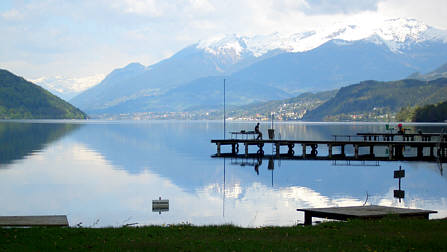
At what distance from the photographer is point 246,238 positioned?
732 inches

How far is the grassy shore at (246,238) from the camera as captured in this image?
16.8m

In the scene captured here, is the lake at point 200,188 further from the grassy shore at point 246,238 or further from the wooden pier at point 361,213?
the grassy shore at point 246,238

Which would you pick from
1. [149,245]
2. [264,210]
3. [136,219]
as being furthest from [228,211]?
[149,245]

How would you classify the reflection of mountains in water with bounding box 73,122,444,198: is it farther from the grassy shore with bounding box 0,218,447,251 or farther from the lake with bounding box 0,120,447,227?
the grassy shore with bounding box 0,218,447,251

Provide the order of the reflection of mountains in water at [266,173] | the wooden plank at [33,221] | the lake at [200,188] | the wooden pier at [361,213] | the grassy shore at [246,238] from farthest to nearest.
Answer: the reflection of mountains in water at [266,173] → the lake at [200,188] → the wooden pier at [361,213] → the wooden plank at [33,221] → the grassy shore at [246,238]

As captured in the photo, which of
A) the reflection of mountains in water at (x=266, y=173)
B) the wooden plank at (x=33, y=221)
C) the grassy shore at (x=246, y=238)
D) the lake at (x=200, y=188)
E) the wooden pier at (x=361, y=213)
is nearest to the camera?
the grassy shore at (x=246, y=238)

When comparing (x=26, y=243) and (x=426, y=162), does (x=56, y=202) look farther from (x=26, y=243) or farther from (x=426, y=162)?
(x=426, y=162)

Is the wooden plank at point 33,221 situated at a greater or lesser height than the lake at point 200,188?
greater

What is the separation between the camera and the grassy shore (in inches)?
663

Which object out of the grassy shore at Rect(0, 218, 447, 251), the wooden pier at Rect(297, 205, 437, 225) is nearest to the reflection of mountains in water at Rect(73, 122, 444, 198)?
the wooden pier at Rect(297, 205, 437, 225)

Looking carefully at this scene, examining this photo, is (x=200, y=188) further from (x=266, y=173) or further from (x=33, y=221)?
(x=33, y=221)

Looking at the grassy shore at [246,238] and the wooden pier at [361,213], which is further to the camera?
the wooden pier at [361,213]

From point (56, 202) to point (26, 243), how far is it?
20243 mm

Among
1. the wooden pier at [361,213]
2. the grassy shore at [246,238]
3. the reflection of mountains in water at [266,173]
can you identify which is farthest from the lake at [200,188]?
the grassy shore at [246,238]
